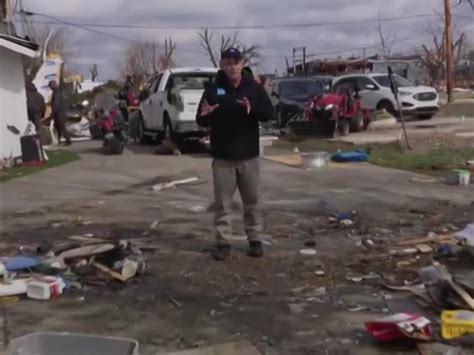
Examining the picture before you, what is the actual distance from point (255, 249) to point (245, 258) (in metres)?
0.15

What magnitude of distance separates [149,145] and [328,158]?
8404mm

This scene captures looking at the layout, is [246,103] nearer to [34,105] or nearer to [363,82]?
[34,105]

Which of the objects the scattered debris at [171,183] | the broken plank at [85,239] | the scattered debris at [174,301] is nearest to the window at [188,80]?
the scattered debris at [171,183]

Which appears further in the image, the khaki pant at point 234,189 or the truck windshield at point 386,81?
the truck windshield at point 386,81

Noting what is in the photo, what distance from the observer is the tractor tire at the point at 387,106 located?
98.3 feet

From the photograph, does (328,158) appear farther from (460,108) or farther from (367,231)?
(460,108)

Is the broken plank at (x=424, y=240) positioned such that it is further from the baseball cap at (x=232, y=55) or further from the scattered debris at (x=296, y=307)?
the baseball cap at (x=232, y=55)

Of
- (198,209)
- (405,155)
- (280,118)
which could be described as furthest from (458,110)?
(198,209)

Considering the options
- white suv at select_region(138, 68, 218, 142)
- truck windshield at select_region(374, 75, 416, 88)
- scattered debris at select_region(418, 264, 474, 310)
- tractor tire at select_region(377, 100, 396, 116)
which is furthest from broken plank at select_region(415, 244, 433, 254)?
truck windshield at select_region(374, 75, 416, 88)

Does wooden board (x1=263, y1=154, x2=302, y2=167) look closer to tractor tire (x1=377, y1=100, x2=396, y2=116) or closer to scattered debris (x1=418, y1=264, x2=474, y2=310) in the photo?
scattered debris (x1=418, y1=264, x2=474, y2=310)

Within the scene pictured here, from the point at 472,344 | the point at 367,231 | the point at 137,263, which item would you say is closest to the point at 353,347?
the point at 472,344

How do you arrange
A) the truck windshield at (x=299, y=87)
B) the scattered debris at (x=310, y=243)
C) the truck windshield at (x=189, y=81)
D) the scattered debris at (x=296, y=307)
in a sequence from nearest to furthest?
the scattered debris at (x=296, y=307)
the scattered debris at (x=310, y=243)
the truck windshield at (x=189, y=81)
the truck windshield at (x=299, y=87)

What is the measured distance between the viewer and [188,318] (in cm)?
609

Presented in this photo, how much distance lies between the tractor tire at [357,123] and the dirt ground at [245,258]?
31.5 ft
